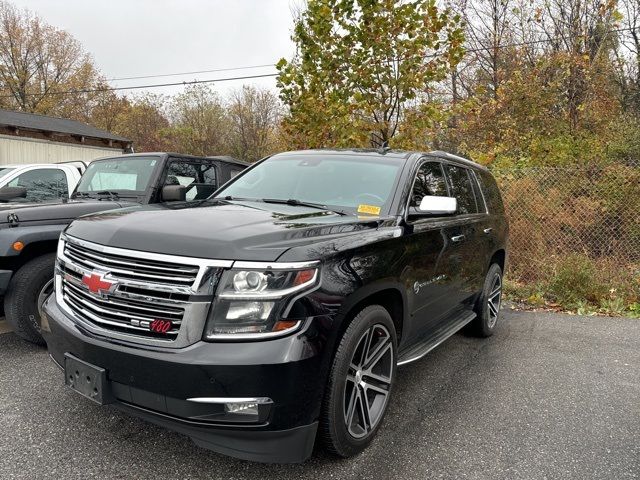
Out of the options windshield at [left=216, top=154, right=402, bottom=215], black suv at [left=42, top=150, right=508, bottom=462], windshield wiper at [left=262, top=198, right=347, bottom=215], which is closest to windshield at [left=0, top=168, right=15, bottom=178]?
windshield at [left=216, top=154, right=402, bottom=215]

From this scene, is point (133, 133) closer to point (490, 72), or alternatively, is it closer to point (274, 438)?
point (490, 72)

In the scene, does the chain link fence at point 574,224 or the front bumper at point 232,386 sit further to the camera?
the chain link fence at point 574,224

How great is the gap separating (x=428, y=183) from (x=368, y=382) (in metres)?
1.75

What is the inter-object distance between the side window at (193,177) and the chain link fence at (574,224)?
4944 mm

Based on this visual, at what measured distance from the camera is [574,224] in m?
7.81

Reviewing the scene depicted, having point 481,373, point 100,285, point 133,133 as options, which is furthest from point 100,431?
point 133,133

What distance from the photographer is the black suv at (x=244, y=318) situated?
209 centimetres

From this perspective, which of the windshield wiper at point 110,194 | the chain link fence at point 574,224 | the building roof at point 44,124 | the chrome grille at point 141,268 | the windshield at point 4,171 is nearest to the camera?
the chrome grille at point 141,268

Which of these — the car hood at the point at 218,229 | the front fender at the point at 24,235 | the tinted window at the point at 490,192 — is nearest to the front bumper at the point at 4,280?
the front fender at the point at 24,235

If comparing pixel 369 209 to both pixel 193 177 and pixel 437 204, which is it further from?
pixel 193 177

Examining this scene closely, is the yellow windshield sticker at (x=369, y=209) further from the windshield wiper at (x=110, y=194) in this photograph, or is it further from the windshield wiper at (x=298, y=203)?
the windshield wiper at (x=110, y=194)

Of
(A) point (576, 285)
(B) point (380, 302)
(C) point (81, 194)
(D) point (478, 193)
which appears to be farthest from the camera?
(A) point (576, 285)

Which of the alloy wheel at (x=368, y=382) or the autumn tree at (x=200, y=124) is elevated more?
the autumn tree at (x=200, y=124)

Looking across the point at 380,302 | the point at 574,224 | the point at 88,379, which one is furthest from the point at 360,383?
the point at 574,224
